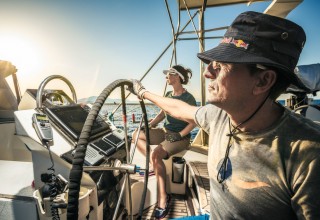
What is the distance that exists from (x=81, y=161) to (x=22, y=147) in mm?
2332

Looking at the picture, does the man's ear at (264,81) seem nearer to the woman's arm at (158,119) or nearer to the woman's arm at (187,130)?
the woman's arm at (187,130)

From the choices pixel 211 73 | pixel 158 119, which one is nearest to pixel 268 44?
pixel 211 73

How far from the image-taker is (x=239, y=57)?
868mm

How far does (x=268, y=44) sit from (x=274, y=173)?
572 millimetres

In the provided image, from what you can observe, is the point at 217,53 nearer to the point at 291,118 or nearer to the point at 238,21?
the point at 238,21

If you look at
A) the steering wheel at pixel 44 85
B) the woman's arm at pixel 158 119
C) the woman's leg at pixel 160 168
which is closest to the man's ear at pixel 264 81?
the steering wheel at pixel 44 85

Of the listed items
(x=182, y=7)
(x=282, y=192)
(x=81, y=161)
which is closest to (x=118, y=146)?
(x=81, y=161)

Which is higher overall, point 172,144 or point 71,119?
point 71,119

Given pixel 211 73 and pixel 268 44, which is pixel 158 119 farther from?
pixel 268 44

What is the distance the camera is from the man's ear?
0.91 meters

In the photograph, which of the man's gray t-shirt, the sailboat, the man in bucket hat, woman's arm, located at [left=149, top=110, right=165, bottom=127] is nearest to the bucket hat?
the man in bucket hat

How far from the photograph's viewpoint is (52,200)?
980 mm

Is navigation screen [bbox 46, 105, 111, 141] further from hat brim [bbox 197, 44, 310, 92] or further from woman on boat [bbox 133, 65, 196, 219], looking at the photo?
woman on boat [bbox 133, 65, 196, 219]

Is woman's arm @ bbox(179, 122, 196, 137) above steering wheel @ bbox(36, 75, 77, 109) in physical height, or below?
below
